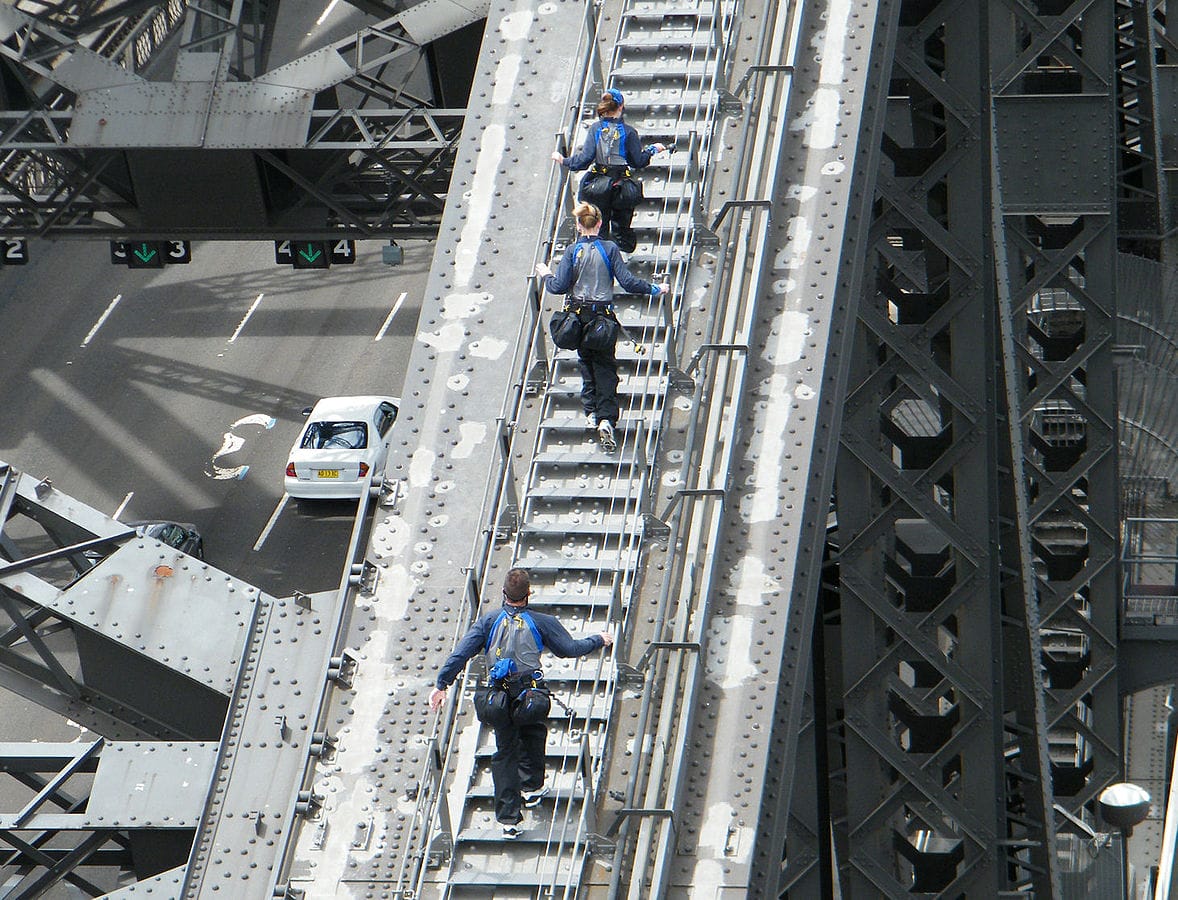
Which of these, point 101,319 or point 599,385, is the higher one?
point 101,319

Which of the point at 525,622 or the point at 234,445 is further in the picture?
the point at 234,445

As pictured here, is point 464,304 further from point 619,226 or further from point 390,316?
point 390,316

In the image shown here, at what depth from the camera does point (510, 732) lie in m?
11.4

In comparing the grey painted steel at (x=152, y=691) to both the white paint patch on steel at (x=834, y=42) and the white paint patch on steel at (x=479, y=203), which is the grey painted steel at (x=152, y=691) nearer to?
the white paint patch on steel at (x=479, y=203)

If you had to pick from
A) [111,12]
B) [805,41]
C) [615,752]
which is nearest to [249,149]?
A: [111,12]

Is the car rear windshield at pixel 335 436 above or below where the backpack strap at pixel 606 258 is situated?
above

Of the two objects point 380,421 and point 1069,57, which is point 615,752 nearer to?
point 1069,57

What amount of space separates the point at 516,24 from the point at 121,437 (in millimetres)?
22599

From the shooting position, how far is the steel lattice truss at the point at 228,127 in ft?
94.5

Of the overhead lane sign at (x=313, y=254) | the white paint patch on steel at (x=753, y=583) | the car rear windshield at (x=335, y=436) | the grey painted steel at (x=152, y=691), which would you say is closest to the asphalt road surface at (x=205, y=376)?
the car rear windshield at (x=335, y=436)

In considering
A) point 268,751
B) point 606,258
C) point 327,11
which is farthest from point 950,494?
point 327,11

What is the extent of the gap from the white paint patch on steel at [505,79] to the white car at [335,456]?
1791cm

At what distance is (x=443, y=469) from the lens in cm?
1347

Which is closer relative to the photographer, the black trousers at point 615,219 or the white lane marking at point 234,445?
the black trousers at point 615,219
